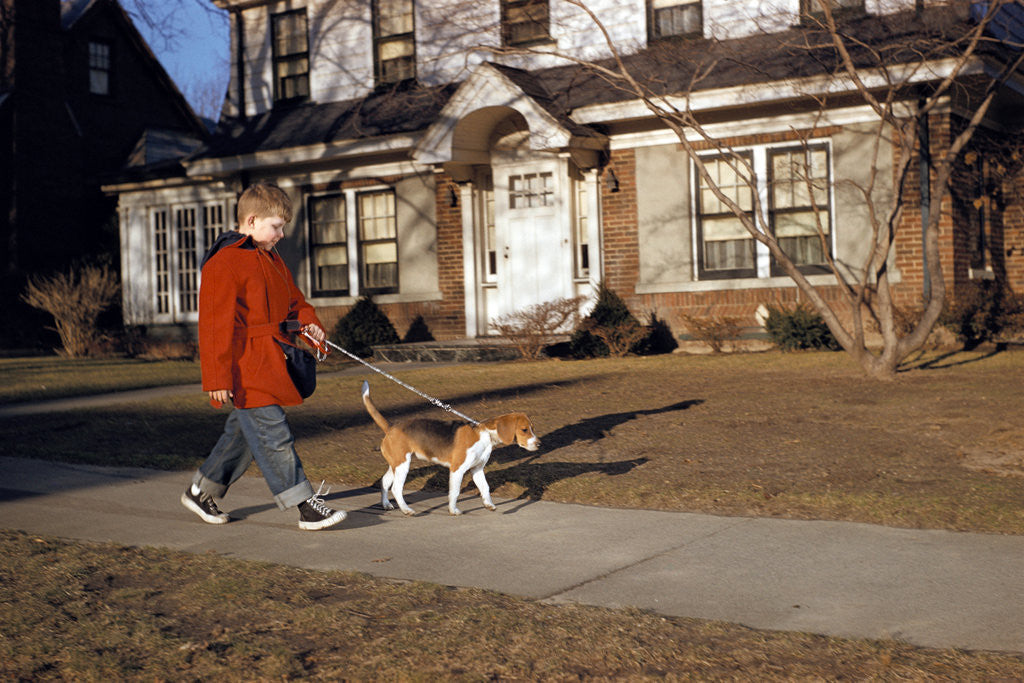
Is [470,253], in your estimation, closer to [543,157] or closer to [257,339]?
[543,157]

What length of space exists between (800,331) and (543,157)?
4.99 metres

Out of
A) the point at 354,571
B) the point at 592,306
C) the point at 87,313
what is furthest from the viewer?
the point at 87,313

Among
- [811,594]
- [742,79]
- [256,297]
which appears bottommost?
[811,594]

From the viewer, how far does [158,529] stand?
5758mm

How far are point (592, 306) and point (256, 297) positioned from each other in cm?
1106

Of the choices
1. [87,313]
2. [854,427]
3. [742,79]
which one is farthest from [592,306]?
[87,313]

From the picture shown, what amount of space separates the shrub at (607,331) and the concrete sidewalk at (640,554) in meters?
8.26

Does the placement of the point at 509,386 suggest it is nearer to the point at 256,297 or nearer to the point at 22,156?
the point at 256,297

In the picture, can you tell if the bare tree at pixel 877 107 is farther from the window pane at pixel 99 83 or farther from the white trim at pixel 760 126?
the window pane at pixel 99 83

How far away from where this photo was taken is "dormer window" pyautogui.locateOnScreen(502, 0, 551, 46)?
54.6ft

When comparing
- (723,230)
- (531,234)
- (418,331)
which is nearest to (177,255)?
(418,331)

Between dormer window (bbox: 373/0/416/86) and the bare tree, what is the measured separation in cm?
432

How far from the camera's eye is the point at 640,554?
503 centimetres

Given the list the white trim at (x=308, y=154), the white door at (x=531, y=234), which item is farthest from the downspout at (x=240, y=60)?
the white door at (x=531, y=234)
